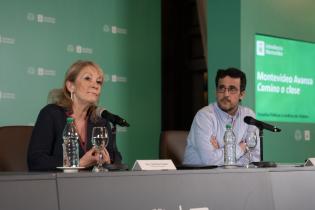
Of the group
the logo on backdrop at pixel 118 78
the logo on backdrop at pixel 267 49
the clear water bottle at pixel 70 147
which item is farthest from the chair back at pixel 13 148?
the logo on backdrop at pixel 267 49

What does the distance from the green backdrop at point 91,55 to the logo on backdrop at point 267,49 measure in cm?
101

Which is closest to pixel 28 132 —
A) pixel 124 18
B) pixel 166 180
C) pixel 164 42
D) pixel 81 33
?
pixel 166 180

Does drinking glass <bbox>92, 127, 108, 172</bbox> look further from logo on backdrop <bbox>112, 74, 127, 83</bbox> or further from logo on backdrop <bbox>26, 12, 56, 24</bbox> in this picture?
logo on backdrop <bbox>112, 74, 127, 83</bbox>

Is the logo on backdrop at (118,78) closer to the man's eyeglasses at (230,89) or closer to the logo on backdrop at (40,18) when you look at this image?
the logo on backdrop at (40,18)

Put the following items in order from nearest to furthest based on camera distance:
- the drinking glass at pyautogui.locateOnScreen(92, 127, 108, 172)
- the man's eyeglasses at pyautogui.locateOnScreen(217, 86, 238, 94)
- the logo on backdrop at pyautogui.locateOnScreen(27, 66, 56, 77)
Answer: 1. the drinking glass at pyautogui.locateOnScreen(92, 127, 108, 172)
2. the man's eyeglasses at pyautogui.locateOnScreen(217, 86, 238, 94)
3. the logo on backdrop at pyautogui.locateOnScreen(27, 66, 56, 77)

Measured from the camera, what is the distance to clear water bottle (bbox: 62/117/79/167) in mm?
2434

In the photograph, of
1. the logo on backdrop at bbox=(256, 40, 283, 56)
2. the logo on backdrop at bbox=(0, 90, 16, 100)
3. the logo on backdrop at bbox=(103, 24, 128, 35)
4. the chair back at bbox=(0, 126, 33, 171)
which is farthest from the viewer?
the logo on backdrop at bbox=(103, 24, 128, 35)

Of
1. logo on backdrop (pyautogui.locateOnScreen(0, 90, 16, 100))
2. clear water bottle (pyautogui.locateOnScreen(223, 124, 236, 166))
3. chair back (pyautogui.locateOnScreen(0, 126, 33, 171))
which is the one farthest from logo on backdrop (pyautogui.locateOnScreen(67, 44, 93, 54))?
clear water bottle (pyautogui.locateOnScreen(223, 124, 236, 166))

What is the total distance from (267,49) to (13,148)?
8.16 feet

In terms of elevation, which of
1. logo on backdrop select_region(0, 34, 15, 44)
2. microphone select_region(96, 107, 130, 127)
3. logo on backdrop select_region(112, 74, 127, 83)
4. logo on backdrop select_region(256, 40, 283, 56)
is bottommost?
microphone select_region(96, 107, 130, 127)

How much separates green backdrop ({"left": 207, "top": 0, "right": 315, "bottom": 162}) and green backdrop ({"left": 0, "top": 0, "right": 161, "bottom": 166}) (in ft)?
2.35

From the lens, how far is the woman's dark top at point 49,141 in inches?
107

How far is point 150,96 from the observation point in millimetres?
5266

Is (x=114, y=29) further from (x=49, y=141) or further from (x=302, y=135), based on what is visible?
(x=49, y=141)
